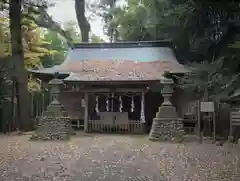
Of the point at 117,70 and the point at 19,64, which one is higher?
the point at 19,64

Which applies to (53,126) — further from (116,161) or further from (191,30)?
(191,30)

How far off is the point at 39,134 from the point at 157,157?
548cm

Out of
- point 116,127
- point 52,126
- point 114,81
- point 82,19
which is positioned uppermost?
point 82,19

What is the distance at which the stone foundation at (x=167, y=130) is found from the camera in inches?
496

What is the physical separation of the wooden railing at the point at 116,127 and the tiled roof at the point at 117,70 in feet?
6.76

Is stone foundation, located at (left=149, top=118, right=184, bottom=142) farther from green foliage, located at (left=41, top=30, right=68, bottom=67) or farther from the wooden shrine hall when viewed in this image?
green foliage, located at (left=41, top=30, right=68, bottom=67)

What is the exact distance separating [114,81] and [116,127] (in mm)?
2179

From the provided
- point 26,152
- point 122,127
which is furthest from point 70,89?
point 26,152

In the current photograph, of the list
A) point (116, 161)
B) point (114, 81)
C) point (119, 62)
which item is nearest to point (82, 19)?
point (119, 62)

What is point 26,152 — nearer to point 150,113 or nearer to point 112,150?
point 112,150

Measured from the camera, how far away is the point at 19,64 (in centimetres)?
1603

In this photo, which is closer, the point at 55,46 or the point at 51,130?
the point at 51,130

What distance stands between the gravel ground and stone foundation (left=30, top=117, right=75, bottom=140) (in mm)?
969

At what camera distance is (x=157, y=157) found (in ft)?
30.0
